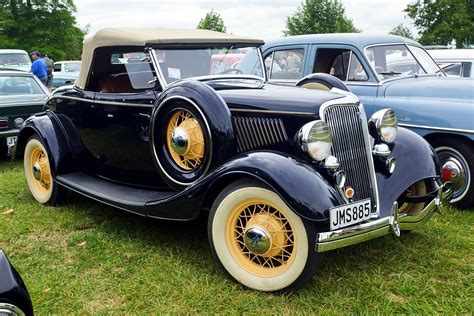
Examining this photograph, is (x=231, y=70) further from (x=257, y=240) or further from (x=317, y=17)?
(x=317, y=17)

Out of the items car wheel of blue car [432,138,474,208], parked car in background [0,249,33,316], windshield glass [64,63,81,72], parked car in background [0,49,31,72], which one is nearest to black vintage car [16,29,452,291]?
car wheel of blue car [432,138,474,208]

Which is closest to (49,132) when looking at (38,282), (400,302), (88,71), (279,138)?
(88,71)

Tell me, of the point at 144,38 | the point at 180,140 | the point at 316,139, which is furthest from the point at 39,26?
the point at 316,139

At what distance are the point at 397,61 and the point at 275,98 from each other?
11.4 ft

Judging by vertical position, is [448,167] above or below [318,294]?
above

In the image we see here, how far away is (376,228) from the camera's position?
9.68 feet

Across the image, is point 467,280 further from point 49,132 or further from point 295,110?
point 49,132

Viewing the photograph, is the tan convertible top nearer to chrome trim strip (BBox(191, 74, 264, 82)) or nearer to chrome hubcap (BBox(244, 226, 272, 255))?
chrome trim strip (BBox(191, 74, 264, 82))

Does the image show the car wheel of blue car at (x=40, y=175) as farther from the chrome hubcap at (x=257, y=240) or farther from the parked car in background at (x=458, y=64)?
the parked car in background at (x=458, y=64)

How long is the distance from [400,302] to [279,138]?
1322mm

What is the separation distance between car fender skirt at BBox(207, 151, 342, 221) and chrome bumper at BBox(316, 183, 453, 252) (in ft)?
0.45

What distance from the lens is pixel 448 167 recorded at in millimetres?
4781

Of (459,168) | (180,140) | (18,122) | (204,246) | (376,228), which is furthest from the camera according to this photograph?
(18,122)

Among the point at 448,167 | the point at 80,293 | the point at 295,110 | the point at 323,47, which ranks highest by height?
the point at 323,47
